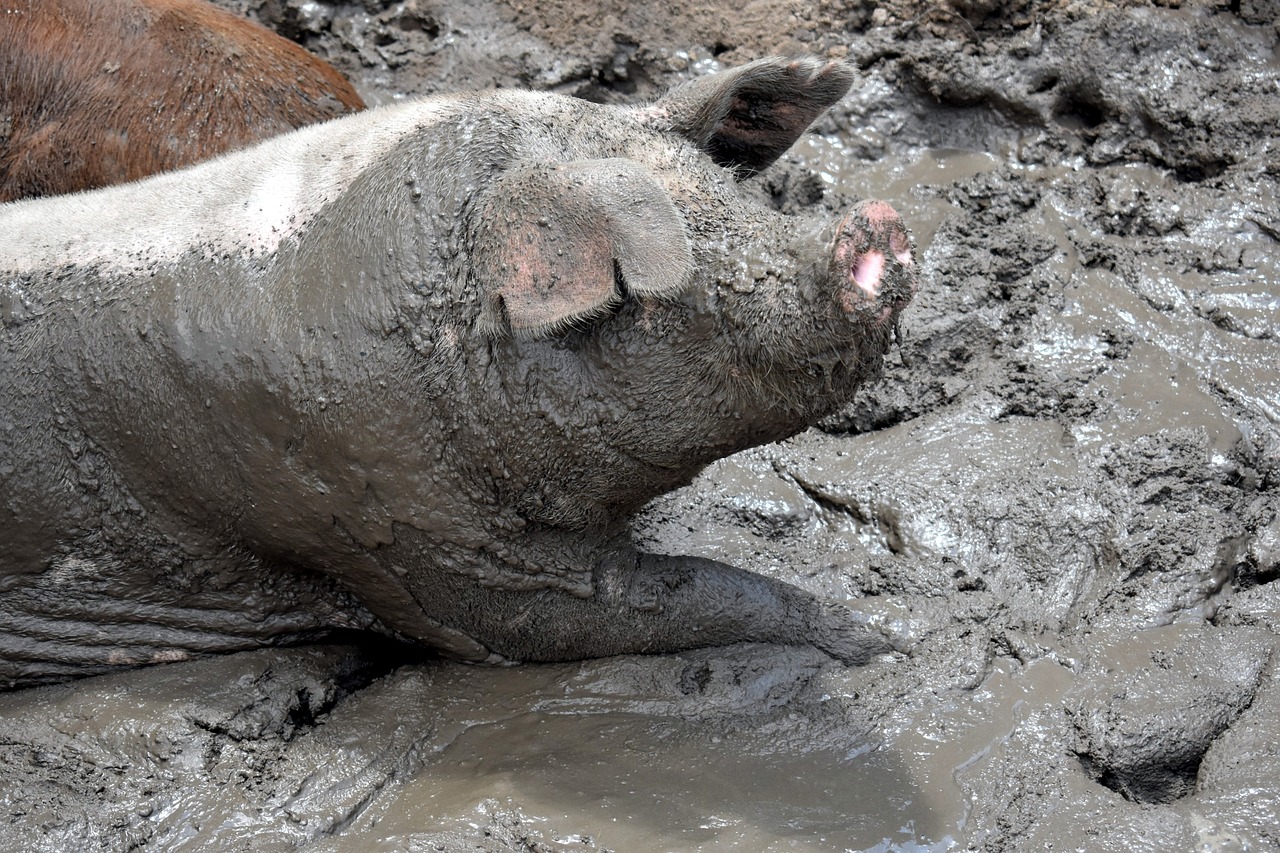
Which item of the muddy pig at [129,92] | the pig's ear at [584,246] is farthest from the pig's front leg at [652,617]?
the muddy pig at [129,92]

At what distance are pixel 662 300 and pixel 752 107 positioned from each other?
82cm

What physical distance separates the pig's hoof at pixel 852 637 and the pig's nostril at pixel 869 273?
1.13 m

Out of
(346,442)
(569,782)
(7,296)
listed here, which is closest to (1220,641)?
(569,782)

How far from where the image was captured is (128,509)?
3617 millimetres

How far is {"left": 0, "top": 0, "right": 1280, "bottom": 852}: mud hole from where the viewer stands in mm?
3205

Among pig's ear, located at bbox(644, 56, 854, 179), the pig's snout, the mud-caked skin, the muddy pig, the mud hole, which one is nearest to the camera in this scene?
the pig's snout

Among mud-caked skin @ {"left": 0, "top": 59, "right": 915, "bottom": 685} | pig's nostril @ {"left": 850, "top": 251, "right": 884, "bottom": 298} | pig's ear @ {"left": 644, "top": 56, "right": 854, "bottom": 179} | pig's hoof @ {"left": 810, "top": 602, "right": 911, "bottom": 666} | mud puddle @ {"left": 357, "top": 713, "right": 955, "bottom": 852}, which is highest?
pig's ear @ {"left": 644, "top": 56, "right": 854, "bottom": 179}

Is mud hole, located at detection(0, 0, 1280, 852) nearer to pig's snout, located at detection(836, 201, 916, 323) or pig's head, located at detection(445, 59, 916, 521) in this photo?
pig's head, located at detection(445, 59, 916, 521)

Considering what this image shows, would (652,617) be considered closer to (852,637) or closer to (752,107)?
(852,637)

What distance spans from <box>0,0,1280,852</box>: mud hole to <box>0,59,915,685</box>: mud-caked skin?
7.0 inches

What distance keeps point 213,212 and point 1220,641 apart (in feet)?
9.28

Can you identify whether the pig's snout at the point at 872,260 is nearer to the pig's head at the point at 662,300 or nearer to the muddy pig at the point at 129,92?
the pig's head at the point at 662,300

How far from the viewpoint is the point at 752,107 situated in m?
3.66

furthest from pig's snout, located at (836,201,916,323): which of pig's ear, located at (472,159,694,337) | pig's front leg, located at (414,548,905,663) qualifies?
pig's front leg, located at (414,548,905,663)
